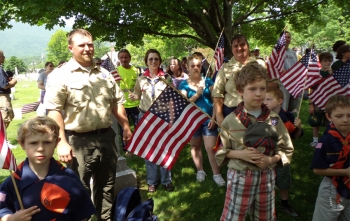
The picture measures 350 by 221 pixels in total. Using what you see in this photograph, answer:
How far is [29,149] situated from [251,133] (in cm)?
174

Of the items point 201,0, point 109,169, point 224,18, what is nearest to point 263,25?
point 224,18

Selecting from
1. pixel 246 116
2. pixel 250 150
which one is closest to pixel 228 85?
pixel 246 116

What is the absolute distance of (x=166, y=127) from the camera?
3.20 meters

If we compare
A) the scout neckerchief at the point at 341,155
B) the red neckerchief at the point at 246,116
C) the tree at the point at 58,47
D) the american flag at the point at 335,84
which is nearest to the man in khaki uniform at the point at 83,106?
the red neckerchief at the point at 246,116

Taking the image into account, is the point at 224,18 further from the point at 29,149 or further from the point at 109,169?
Answer: the point at 29,149

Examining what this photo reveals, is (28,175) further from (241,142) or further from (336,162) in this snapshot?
(336,162)

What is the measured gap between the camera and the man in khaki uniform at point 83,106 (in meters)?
3.11

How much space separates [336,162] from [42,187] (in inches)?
93.8

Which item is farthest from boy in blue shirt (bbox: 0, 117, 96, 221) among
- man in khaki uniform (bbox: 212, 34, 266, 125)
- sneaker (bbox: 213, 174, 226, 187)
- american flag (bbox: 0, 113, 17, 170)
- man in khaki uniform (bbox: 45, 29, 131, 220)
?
sneaker (bbox: 213, 174, 226, 187)

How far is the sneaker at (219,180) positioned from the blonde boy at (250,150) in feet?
6.34

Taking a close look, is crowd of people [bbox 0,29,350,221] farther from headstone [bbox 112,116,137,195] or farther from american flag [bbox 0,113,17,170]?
headstone [bbox 112,116,137,195]

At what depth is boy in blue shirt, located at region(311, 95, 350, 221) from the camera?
2.68 metres

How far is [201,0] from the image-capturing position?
6.30 meters

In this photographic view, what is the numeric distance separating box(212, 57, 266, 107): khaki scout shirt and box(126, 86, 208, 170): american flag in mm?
954
